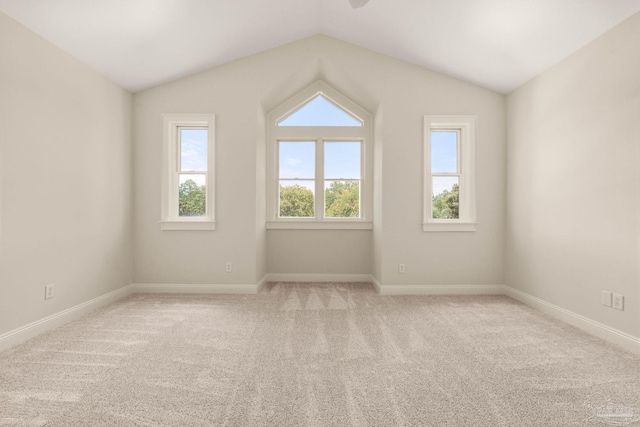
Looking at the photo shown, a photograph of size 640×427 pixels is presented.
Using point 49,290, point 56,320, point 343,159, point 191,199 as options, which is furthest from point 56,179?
point 343,159

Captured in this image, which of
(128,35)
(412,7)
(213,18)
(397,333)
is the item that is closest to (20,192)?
(128,35)

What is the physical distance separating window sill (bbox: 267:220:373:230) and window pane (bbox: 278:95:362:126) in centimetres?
145

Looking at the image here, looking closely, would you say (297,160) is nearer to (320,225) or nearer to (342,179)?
(342,179)

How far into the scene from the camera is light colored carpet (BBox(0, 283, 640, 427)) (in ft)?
5.48

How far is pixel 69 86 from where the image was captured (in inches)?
124

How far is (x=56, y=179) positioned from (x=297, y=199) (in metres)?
2.88

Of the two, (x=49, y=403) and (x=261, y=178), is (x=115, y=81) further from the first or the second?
(x=49, y=403)

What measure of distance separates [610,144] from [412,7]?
204 centimetres

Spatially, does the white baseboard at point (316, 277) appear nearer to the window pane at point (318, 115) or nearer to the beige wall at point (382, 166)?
the beige wall at point (382, 166)

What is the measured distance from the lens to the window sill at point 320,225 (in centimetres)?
496

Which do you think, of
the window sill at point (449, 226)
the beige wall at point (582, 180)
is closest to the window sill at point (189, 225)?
the window sill at point (449, 226)

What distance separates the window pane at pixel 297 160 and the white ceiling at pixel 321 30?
4.70ft

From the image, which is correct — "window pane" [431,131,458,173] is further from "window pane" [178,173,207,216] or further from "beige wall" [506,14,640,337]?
"window pane" [178,173,207,216]

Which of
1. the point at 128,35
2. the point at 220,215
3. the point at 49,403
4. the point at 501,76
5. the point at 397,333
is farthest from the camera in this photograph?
the point at 220,215
